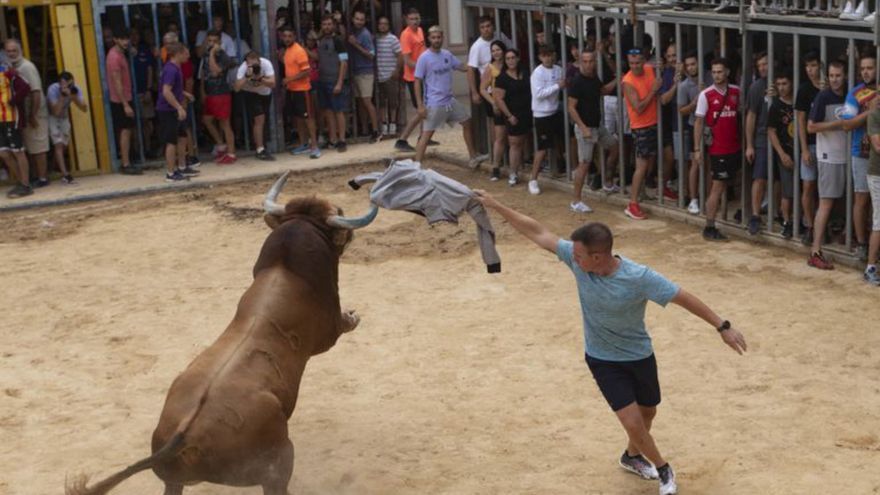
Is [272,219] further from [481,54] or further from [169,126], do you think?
[169,126]

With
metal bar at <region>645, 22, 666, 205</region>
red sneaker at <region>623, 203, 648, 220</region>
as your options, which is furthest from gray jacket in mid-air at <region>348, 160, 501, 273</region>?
red sneaker at <region>623, 203, 648, 220</region>

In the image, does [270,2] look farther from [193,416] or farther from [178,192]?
[193,416]

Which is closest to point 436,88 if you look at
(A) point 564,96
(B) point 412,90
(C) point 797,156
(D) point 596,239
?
(A) point 564,96

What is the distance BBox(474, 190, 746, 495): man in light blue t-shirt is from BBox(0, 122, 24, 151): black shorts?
1055 cm

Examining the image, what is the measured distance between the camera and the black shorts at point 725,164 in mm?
13453


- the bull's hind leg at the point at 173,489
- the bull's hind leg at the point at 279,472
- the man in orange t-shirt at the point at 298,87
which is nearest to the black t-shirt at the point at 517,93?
the man in orange t-shirt at the point at 298,87

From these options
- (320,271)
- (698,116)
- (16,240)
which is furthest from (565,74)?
(320,271)

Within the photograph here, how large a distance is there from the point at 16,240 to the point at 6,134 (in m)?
2.22

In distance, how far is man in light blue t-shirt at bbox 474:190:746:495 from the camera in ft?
23.8

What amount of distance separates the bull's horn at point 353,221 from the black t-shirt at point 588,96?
732 centimetres

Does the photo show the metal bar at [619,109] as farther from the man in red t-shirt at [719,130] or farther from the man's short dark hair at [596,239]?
the man's short dark hair at [596,239]

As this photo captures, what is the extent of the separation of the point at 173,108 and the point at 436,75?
350 cm

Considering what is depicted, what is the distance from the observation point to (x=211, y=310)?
11.9m

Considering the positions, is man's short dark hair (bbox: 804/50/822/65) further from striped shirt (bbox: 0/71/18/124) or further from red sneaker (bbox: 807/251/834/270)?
striped shirt (bbox: 0/71/18/124)
